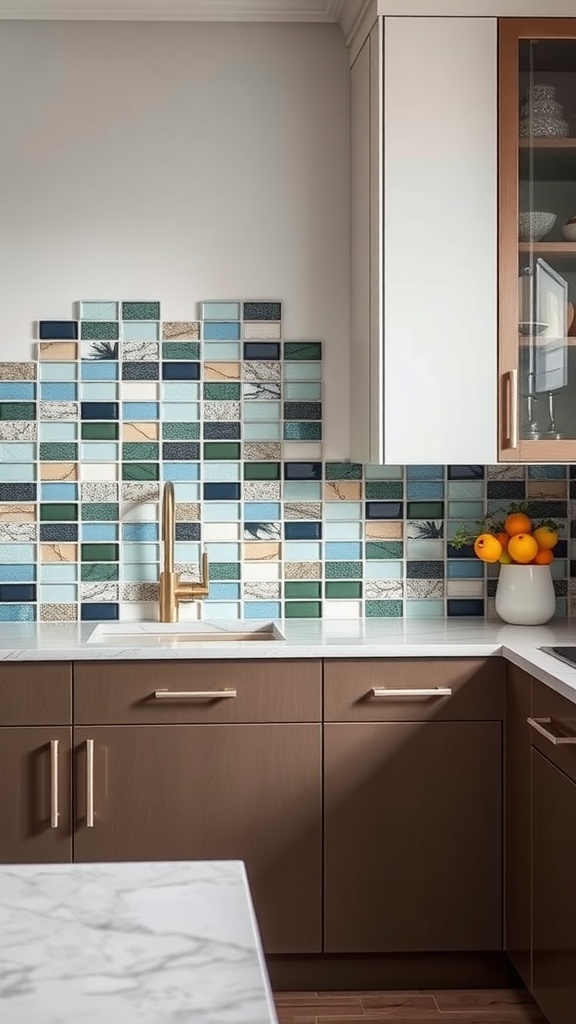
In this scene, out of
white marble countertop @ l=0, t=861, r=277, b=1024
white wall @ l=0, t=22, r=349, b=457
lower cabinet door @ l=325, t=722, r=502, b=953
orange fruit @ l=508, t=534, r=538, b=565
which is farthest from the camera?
white wall @ l=0, t=22, r=349, b=457

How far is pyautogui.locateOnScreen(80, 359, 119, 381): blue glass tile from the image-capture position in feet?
10.3

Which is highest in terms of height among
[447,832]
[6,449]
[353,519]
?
[6,449]

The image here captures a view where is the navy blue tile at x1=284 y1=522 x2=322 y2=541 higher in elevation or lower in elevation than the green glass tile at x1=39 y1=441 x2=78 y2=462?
lower

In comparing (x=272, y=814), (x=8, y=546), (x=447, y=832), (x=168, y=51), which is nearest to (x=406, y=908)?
(x=447, y=832)

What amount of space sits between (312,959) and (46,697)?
2.94 ft

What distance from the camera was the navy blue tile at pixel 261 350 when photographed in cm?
316

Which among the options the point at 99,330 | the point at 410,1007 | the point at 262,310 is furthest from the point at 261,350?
the point at 410,1007

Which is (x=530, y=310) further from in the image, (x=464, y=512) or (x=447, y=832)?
(x=447, y=832)

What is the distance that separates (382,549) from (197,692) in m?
0.77

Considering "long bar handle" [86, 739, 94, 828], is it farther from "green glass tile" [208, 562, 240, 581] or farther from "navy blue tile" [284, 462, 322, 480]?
"navy blue tile" [284, 462, 322, 480]

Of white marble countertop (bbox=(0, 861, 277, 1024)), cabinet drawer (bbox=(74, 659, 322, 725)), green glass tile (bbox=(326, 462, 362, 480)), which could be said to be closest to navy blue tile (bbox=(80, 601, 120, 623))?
cabinet drawer (bbox=(74, 659, 322, 725))

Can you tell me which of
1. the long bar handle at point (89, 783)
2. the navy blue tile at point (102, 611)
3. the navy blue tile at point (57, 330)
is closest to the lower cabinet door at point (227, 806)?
the long bar handle at point (89, 783)

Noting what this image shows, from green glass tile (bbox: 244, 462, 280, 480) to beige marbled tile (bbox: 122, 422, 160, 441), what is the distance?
26 centimetres

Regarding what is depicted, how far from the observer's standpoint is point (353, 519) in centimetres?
319
